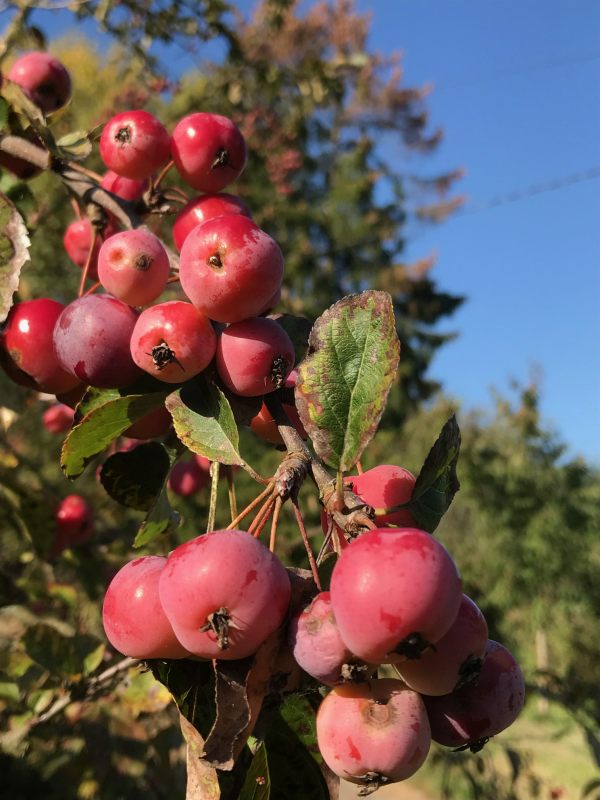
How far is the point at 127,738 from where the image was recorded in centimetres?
197

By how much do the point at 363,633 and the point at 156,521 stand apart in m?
0.47

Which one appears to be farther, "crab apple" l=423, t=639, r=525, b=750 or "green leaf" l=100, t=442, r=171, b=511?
"green leaf" l=100, t=442, r=171, b=511

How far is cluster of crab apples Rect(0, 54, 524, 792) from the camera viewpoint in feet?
1.53

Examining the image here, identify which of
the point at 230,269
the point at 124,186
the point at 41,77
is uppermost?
the point at 41,77

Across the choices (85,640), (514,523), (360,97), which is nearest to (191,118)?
(85,640)

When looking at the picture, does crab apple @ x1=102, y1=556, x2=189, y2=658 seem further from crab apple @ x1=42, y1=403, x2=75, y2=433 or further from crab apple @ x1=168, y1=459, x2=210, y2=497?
crab apple @ x1=42, y1=403, x2=75, y2=433

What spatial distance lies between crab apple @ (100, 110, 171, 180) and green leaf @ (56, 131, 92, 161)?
0.10ft

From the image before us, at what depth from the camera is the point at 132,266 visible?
29.7 inches

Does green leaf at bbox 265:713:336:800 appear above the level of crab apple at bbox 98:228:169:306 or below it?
below

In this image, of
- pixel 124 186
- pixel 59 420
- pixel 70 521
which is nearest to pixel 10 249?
pixel 124 186

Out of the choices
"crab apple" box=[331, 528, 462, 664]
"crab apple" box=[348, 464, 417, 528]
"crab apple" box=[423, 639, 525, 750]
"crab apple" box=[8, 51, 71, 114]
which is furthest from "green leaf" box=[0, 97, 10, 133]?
"crab apple" box=[423, 639, 525, 750]

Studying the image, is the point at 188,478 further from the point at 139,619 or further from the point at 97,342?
the point at 139,619

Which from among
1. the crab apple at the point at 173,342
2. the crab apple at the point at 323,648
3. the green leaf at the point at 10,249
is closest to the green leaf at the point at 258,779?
the crab apple at the point at 323,648

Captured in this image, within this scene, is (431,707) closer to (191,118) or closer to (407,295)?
(191,118)
